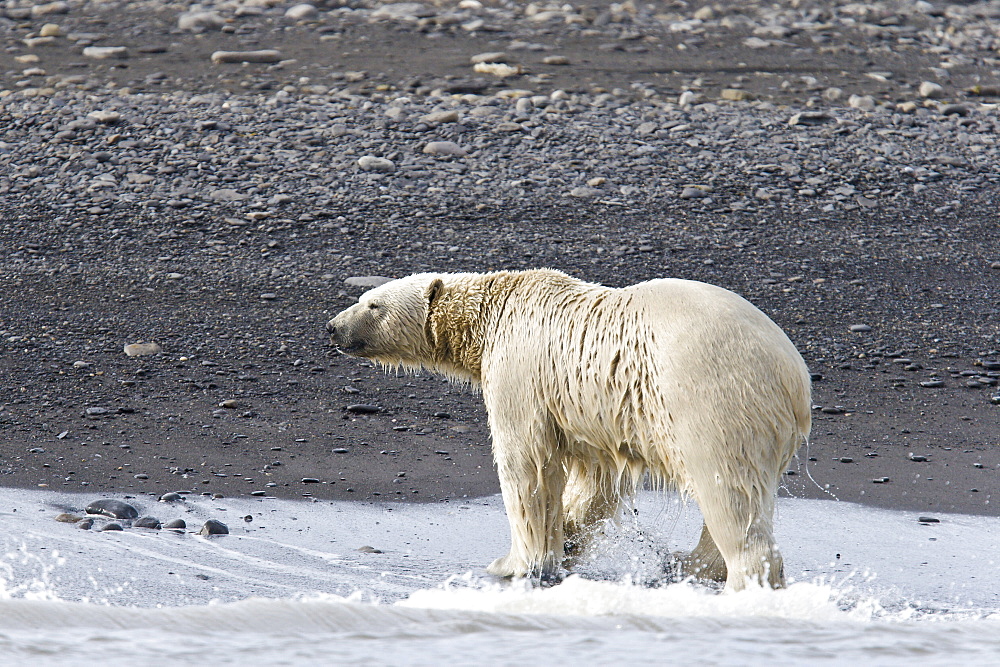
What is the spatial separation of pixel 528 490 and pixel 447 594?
1.93ft

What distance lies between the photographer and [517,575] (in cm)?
482

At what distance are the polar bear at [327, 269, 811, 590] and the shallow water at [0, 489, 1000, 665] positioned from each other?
0.68 ft

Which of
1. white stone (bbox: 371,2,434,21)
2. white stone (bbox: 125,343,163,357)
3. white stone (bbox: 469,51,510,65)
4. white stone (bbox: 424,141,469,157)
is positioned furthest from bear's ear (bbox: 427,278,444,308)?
white stone (bbox: 371,2,434,21)

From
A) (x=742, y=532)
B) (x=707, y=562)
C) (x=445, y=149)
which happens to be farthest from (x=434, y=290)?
(x=445, y=149)

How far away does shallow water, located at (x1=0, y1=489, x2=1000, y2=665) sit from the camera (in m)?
3.60

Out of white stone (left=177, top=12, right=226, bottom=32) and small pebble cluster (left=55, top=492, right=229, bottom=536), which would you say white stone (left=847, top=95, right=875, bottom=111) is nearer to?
white stone (left=177, top=12, right=226, bottom=32)

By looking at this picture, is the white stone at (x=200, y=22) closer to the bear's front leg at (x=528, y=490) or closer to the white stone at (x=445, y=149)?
the white stone at (x=445, y=149)

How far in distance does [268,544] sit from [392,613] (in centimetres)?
141

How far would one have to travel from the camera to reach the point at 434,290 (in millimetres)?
5297

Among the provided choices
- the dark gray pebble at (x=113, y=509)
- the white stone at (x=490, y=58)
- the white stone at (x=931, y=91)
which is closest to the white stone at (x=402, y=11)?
the white stone at (x=490, y=58)

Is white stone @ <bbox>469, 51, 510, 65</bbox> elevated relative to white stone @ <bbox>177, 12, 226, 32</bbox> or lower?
lower

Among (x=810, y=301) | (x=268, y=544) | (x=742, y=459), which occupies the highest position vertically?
(x=742, y=459)

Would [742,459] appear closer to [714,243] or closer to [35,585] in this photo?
[35,585]

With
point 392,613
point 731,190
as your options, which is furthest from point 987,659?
point 731,190
